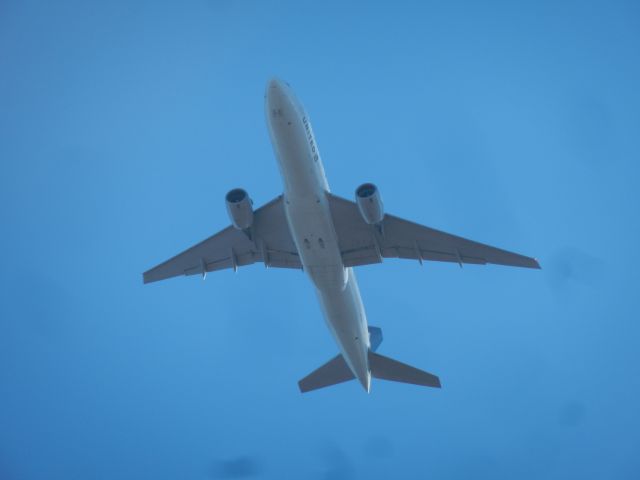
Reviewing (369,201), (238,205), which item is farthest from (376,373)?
(238,205)

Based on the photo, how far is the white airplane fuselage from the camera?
21.4 metres

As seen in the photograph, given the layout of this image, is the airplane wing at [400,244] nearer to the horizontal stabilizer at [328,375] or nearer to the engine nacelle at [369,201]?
the engine nacelle at [369,201]

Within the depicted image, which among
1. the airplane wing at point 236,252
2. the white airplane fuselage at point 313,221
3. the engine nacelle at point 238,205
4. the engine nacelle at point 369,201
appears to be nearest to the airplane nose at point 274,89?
the white airplane fuselage at point 313,221

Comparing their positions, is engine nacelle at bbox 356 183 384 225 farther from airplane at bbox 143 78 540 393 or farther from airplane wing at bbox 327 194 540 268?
airplane wing at bbox 327 194 540 268

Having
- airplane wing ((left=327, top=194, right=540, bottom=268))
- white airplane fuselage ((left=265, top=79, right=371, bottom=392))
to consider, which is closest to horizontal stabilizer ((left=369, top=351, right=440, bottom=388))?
white airplane fuselage ((left=265, top=79, right=371, bottom=392))

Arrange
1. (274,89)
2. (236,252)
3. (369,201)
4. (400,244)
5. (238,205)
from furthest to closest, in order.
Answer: (236,252), (400,244), (238,205), (369,201), (274,89)

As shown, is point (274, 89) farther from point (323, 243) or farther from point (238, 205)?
point (323, 243)

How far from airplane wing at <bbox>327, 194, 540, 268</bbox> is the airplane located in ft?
0.13

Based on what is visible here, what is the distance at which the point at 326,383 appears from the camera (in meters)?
27.7

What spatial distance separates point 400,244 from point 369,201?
3.93 m

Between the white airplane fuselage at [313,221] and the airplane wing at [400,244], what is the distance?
2.64 feet

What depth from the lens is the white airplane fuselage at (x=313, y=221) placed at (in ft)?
70.2

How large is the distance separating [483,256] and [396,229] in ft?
12.0

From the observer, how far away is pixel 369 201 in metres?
21.9
